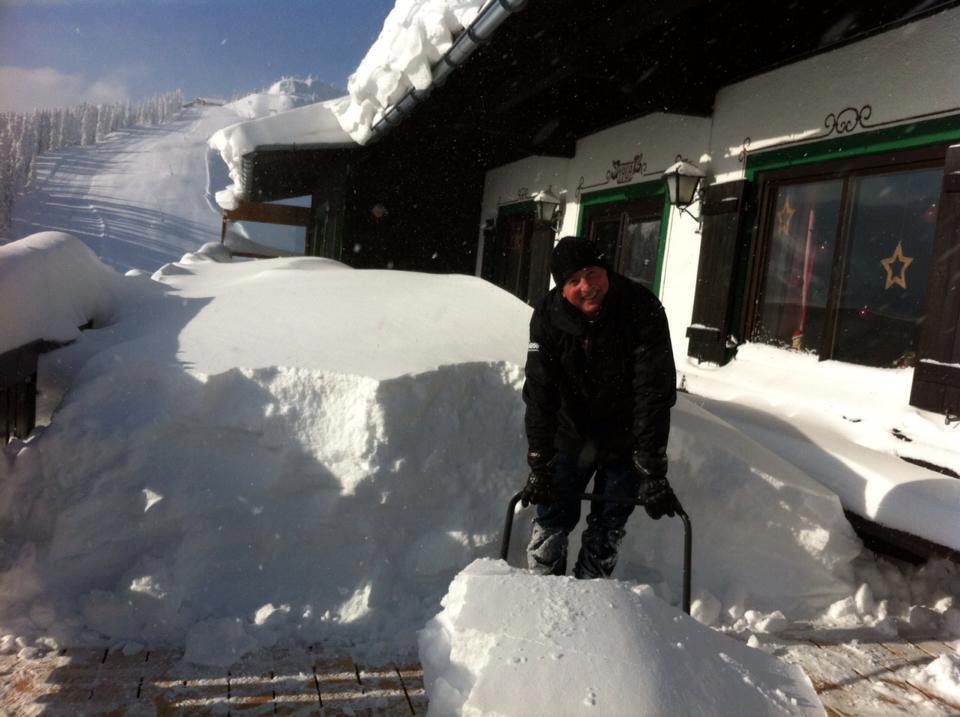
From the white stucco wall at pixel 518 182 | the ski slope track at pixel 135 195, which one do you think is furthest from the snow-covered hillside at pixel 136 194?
the white stucco wall at pixel 518 182

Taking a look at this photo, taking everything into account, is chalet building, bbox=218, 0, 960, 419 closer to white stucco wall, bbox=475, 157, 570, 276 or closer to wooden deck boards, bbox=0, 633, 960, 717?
white stucco wall, bbox=475, 157, 570, 276

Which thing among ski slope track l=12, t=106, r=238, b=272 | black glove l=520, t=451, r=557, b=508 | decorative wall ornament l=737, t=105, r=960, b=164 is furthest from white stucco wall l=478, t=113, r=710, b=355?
ski slope track l=12, t=106, r=238, b=272

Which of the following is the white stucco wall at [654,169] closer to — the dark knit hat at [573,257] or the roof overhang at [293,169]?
the roof overhang at [293,169]

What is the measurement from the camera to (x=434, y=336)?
3752mm

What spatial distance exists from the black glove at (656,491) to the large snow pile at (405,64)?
12.5ft

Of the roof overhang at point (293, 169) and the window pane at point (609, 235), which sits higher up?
the roof overhang at point (293, 169)

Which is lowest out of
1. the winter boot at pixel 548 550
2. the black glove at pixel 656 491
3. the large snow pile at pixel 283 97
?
the winter boot at pixel 548 550

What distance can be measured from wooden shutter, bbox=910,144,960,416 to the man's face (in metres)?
2.55

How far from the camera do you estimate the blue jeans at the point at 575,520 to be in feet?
9.91

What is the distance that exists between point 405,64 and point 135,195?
73997 mm

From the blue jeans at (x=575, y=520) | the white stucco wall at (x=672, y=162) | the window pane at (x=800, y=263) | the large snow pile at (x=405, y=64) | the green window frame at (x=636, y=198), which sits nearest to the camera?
the blue jeans at (x=575, y=520)

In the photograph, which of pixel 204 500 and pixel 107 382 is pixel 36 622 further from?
pixel 107 382

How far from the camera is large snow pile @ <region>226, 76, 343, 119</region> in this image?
108750 mm

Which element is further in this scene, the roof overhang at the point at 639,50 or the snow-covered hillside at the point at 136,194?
the snow-covered hillside at the point at 136,194
